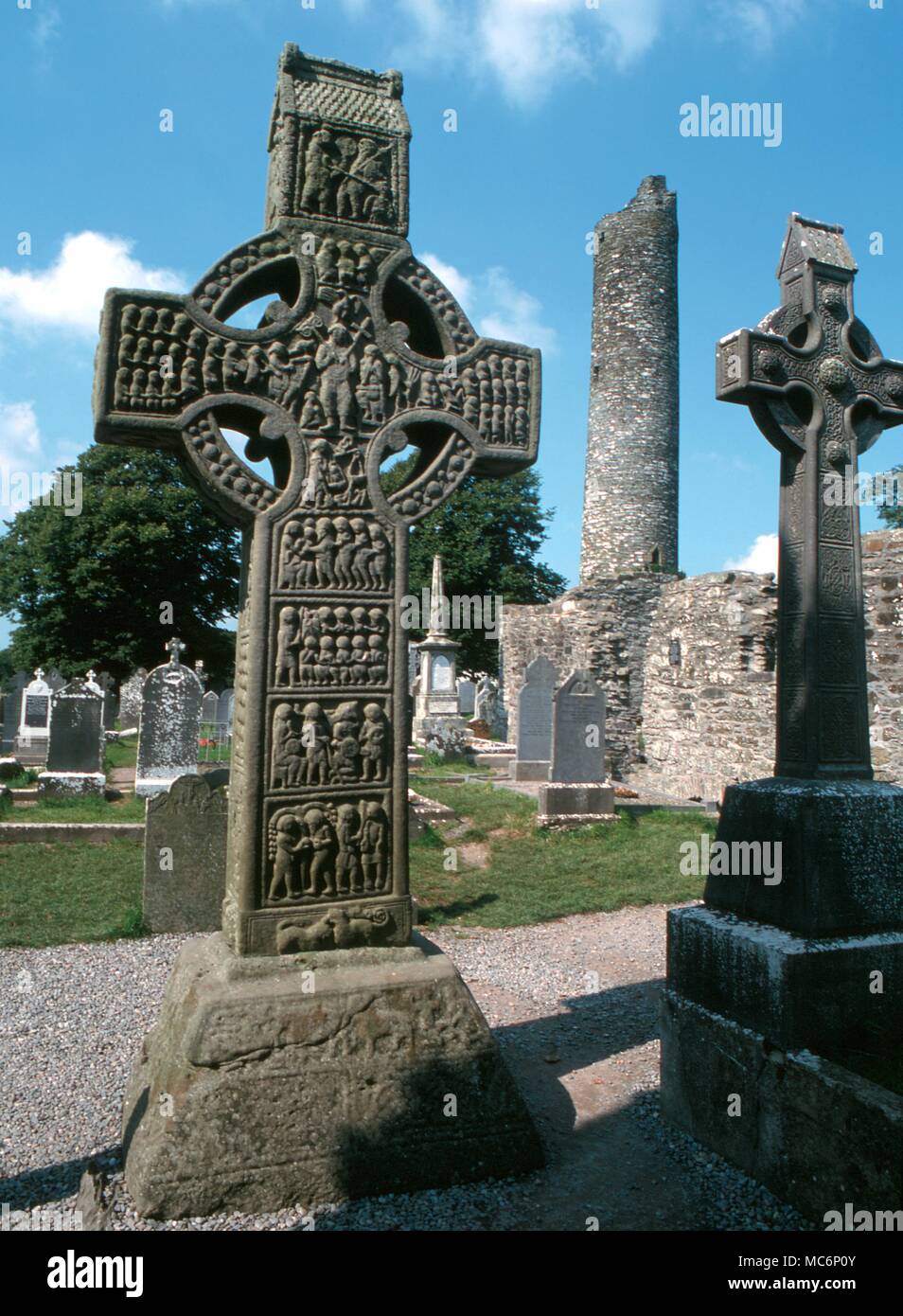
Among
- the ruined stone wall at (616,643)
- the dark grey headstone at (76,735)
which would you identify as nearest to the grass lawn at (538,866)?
the dark grey headstone at (76,735)

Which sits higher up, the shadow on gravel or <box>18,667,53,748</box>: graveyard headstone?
<box>18,667,53,748</box>: graveyard headstone

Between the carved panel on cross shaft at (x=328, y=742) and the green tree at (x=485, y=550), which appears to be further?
the green tree at (x=485, y=550)

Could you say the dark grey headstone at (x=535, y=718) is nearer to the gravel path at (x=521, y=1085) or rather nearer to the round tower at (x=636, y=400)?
the gravel path at (x=521, y=1085)

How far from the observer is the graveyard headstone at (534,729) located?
46.9 ft

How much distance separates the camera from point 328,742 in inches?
117

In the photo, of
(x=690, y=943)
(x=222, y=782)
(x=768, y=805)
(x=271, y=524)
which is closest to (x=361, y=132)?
(x=271, y=524)

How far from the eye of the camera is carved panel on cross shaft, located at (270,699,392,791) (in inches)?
114

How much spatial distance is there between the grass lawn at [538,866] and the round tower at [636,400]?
15989mm

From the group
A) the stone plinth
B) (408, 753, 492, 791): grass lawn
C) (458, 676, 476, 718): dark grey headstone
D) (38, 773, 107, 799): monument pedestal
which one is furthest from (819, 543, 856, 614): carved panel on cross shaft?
(458, 676, 476, 718): dark grey headstone

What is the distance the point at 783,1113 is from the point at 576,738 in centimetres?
863

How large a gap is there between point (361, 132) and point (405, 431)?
1.05 meters

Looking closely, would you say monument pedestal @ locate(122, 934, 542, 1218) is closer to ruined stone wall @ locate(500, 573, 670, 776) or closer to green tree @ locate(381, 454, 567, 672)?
ruined stone wall @ locate(500, 573, 670, 776)

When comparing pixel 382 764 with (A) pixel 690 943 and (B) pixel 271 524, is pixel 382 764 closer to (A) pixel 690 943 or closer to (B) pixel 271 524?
(B) pixel 271 524

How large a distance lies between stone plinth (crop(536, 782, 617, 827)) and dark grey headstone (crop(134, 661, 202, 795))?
475 centimetres
